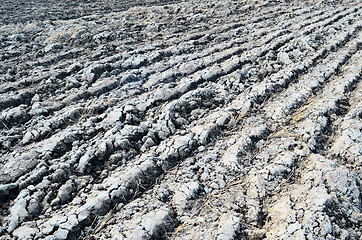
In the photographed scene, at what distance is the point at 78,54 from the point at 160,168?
441 centimetres

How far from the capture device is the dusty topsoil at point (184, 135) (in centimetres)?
262

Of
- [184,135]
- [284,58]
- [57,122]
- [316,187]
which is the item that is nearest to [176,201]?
[184,135]

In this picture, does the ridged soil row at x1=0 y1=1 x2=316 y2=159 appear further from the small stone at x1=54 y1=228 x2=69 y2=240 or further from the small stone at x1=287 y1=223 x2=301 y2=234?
the small stone at x1=287 y1=223 x2=301 y2=234

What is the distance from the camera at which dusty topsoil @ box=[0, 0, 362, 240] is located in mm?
2623

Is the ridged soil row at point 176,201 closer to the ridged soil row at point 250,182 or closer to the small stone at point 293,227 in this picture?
the ridged soil row at point 250,182

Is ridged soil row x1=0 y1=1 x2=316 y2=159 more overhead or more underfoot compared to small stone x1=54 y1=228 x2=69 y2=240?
more overhead

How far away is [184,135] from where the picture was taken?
3.67m

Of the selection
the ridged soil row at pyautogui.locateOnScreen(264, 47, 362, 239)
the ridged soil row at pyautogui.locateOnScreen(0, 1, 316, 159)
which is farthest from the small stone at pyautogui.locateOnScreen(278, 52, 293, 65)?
the ridged soil row at pyautogui.locateOnScreen(0, 1, 316, 159)

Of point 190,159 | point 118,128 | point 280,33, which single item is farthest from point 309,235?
point 280,33

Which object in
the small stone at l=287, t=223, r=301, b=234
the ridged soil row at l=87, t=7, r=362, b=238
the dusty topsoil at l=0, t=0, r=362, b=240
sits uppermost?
the dusty topsoil at l=0, t=0, r=362, b=240

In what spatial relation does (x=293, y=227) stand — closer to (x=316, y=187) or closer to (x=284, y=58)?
(x=316, y=187)

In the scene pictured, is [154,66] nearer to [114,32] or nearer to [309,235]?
[114,32]

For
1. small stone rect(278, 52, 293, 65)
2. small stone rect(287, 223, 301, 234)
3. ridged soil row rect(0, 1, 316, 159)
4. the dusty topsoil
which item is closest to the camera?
small stone rect(287, 223, 301, 234)

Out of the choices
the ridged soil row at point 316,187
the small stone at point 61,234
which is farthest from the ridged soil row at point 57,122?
the ridged soil row at point 316,187
